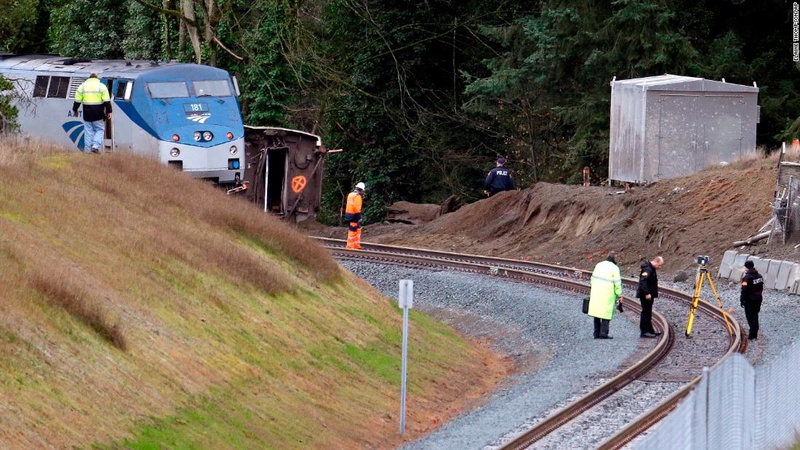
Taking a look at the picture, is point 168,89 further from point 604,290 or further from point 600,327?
point 604,290

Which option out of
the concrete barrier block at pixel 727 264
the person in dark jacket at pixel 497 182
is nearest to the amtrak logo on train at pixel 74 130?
the person in dark jacket at pixel 497 182

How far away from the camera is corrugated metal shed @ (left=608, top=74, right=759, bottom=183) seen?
118 ft

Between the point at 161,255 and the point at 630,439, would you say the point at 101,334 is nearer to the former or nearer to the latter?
the point at 161,255

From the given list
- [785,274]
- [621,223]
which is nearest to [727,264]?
[785,274]

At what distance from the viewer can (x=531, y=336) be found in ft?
85.2

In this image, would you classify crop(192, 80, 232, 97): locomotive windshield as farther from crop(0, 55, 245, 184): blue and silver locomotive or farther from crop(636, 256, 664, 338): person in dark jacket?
crop(636, 256, 664, 338): person in dark jacket

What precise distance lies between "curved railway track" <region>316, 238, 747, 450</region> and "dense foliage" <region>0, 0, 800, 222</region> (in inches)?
433

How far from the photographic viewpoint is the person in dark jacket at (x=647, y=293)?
23186 millimetres

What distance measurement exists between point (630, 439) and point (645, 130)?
2129 cm

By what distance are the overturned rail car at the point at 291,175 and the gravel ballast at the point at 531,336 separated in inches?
214

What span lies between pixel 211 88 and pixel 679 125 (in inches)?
480

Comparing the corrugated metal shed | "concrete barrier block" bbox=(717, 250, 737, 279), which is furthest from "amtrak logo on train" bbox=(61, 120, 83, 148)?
"concrete barrier block" bbox=(717, 250, 737, 279)

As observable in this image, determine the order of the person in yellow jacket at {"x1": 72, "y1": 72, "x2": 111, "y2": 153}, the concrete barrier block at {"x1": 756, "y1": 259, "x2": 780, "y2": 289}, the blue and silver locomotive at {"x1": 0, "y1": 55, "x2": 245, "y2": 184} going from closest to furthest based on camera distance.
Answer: the concrete barrier block at {"x1": 756, "y1": 259, "x2": 780, "y2": 289}, the person in yellow jacket at {"x1": 72, "y1": 72, "x2": 111, "y2": 153}, the blue and silver locomotive at {"x1": 0, "y1": 55, "x2": 245, "y2": 184}

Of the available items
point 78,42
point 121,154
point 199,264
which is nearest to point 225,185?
point 121,154
